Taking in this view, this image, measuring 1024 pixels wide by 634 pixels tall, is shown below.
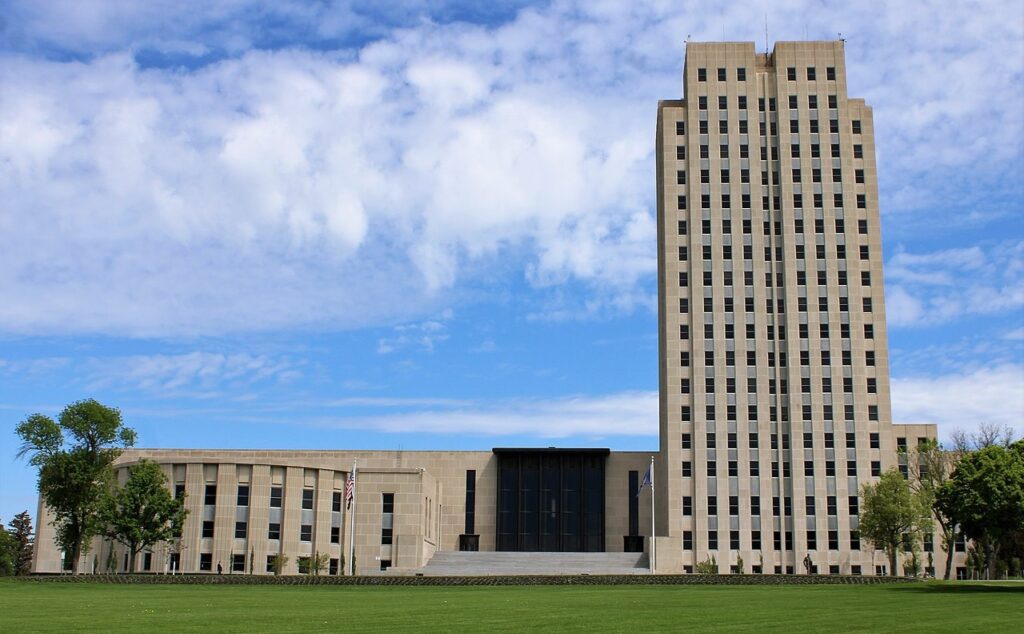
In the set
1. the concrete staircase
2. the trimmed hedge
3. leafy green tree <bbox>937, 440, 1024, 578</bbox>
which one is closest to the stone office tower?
the concrete staircase

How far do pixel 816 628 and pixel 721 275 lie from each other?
76.6 m

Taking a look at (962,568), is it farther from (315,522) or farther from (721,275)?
(315,522)

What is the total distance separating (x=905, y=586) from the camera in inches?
2245

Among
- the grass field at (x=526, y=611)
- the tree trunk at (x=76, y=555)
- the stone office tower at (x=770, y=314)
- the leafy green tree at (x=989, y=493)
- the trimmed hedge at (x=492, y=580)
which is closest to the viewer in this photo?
the grass field at (x=526, y=611)

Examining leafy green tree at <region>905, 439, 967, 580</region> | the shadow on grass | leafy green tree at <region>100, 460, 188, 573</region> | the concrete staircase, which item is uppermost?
leafy green tree at <region>905, 439, 967, 580</region>

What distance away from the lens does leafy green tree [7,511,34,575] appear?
150625 millimetres

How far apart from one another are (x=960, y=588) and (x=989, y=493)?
17.0 ft

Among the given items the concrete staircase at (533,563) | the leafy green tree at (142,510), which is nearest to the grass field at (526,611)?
the leafy green tree at (142,510)

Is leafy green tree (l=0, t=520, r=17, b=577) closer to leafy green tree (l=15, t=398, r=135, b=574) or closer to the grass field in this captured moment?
leafy green tree (l=15, t=398, r=135, b=574)

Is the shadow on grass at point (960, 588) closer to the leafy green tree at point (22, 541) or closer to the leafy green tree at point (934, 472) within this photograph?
the leafy green tree at point (934, 472)

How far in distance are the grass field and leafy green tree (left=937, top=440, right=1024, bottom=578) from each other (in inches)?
169

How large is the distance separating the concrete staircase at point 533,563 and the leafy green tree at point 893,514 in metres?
18.9

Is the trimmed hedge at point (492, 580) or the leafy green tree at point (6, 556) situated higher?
the trimmed hedge at point (492, 580)

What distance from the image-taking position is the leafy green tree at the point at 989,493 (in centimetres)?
5253
